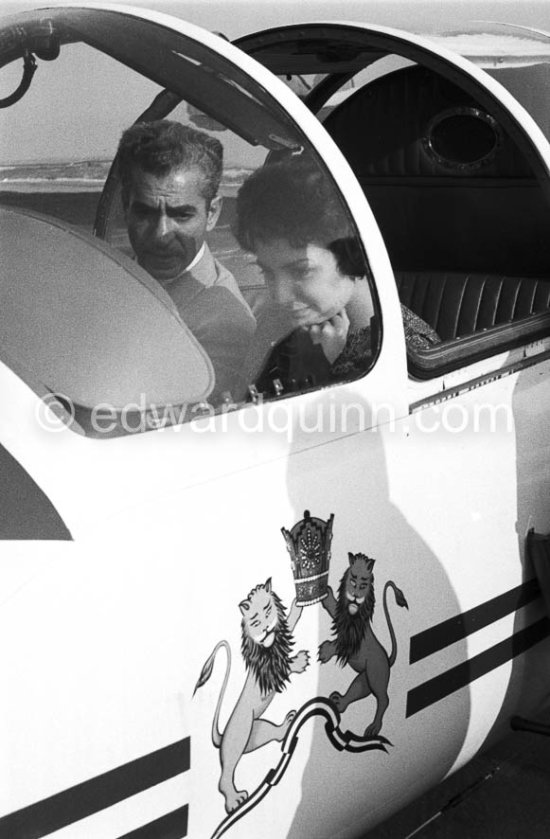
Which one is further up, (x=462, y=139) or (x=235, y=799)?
(x=462, y=139)

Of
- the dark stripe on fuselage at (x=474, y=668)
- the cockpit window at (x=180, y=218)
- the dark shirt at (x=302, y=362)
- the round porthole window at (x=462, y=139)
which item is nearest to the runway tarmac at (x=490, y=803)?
the dark stripe on fuselage at (x=474, y=668)

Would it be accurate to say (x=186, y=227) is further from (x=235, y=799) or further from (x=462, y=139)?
(x=462, y=139)

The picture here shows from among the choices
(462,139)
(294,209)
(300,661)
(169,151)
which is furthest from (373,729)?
(462,139)

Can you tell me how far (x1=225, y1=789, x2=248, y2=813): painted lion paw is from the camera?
158 centimetres

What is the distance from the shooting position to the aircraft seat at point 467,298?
9.39 feet

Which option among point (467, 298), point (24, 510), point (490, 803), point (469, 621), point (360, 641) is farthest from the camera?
point (467, 298)

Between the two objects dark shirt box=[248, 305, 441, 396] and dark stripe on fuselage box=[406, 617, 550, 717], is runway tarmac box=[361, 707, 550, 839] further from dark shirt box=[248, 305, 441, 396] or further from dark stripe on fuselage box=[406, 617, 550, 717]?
dark shirt box=[248, 305, 441, 396]

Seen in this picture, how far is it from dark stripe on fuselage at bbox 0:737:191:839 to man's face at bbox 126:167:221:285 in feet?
2.46

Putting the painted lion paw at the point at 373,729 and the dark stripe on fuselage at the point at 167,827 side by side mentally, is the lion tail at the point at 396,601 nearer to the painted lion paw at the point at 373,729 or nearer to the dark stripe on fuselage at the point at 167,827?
the painted lion paw at the point at 373,729

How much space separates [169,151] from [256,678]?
92 centimetres

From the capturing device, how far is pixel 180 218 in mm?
1769

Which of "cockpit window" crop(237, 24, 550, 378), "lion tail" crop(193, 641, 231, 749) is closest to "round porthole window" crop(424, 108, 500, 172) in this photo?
"cockpit window" crop(237, 24, 550, 378)

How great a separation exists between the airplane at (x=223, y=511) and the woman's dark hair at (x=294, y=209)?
2cm

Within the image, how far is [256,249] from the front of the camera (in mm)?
1778
